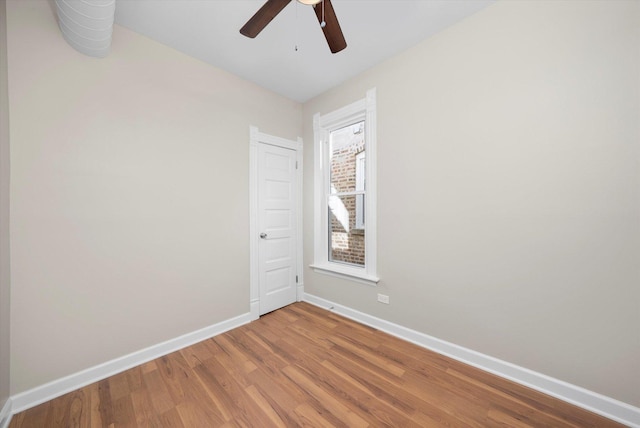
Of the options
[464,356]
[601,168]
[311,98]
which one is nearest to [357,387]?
[464,356]

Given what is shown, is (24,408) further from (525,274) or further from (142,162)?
(525,274)

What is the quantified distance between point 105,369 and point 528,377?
10.8 ft

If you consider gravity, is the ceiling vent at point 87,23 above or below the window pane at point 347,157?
above

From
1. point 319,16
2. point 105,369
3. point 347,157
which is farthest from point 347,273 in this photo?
point 319,16

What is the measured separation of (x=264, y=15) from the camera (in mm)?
1415

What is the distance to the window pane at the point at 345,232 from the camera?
120 inches

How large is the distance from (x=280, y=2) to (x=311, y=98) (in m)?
2.04

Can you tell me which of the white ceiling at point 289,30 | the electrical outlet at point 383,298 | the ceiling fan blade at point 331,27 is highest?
the white ceiling at point 289,30

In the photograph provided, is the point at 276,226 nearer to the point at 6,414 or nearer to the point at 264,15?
the point at 264,15

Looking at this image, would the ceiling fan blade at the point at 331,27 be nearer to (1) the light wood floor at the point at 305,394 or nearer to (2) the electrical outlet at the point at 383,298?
(2) the electrical outlet at the point at 383,298

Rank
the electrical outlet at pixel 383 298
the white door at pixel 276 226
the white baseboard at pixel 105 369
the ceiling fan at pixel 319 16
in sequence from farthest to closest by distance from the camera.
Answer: the white door at pixel 276 226 < the electrical outlet at pixel 383 298 < the white baseboard at pixel 105 369 < the ceiling fan at pixel 319 16

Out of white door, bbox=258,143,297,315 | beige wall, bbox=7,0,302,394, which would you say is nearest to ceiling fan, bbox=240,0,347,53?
beige wall, bbox=7,0,302,394

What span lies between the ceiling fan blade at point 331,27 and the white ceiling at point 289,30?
0.48m

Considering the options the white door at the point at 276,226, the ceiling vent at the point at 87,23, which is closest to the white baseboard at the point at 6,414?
the white door at the point at 276,226
